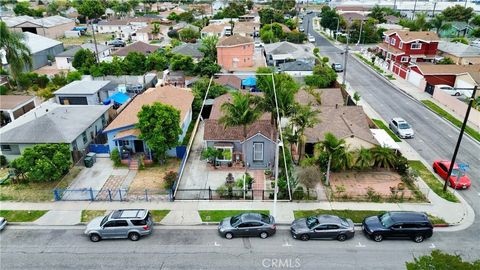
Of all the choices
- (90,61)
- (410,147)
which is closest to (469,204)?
(410,147)

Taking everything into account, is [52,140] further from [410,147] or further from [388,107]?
[388,107]

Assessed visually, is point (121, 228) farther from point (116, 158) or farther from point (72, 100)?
point (72, 100)

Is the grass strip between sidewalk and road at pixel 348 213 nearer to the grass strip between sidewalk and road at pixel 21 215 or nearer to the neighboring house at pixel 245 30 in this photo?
the grass strip between sidewalk and road at pixel 21 215

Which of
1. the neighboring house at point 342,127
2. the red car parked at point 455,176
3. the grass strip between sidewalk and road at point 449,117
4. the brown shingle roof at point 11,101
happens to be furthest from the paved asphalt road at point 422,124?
the brown shingle roof at point 11,101

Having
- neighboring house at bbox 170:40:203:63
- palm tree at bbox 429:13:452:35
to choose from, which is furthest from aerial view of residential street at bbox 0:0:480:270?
palm tree at bbox 429:13:452:35

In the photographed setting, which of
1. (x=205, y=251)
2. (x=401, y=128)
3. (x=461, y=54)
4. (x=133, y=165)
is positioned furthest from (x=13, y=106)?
(x=461, y=54)
